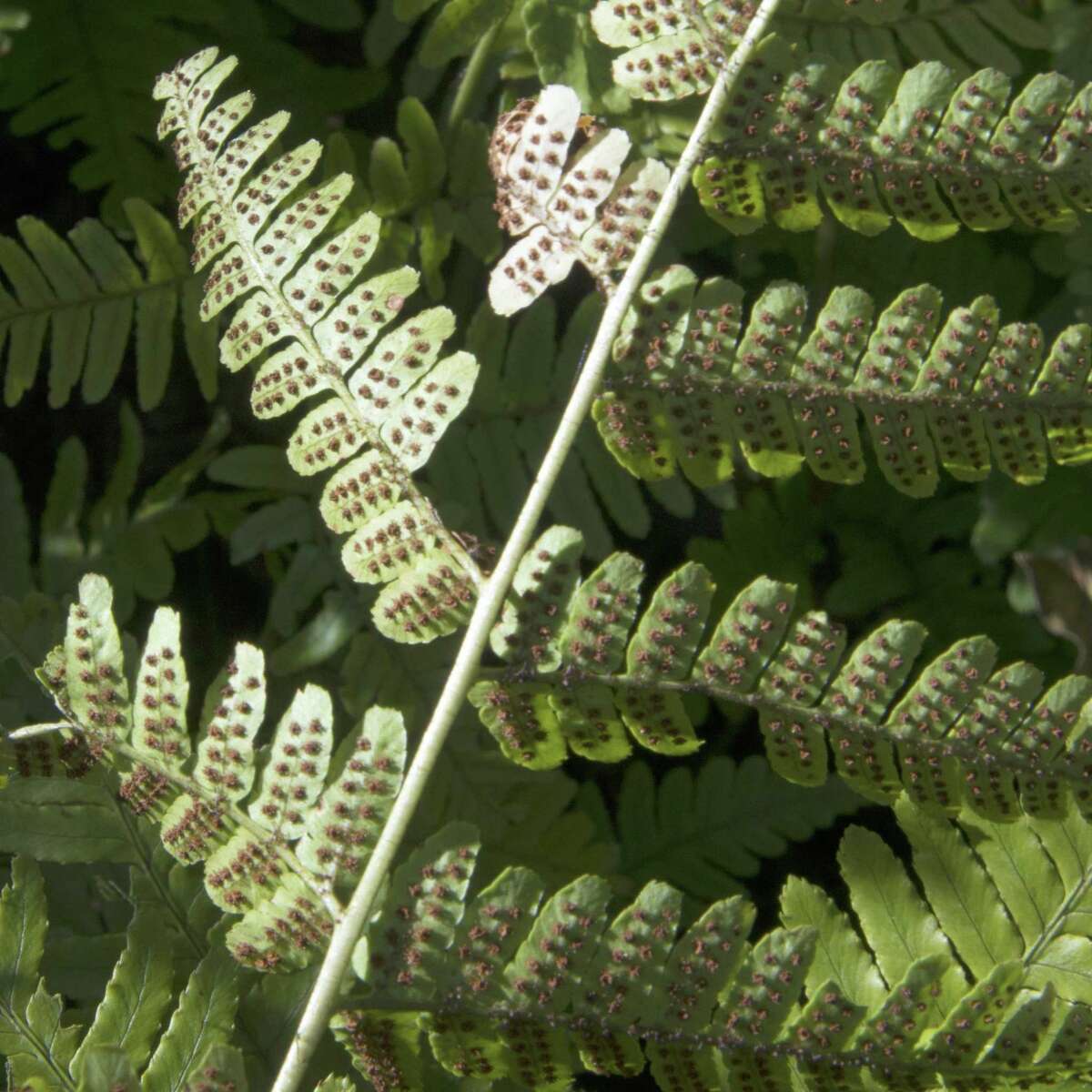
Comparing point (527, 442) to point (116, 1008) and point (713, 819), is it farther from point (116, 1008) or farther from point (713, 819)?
point (116, 1008)

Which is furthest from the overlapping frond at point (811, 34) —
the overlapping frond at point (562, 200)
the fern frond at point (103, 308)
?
the fern frond at point (103, 308)

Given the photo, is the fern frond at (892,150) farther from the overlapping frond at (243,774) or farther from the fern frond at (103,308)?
the fern frond at (103,308)

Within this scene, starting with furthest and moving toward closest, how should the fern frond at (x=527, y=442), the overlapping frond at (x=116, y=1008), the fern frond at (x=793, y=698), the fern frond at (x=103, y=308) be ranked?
the fern frond at (x=527, y=442) → the fern frond at (x=103, y=308) → the fern frond at (x=793, y=698) → the overlapping frond at (x=116, y=1008)

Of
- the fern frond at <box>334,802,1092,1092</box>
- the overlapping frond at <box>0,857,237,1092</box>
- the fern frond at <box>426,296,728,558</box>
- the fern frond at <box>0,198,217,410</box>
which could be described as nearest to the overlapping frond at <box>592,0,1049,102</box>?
the fern frond at <box>426,296,728,558</box>

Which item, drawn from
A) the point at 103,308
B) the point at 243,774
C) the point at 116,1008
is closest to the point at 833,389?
the point at 243,774

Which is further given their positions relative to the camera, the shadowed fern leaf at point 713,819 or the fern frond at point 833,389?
the shadowed fern leaf at point 713,819

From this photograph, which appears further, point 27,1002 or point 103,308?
point 103,308

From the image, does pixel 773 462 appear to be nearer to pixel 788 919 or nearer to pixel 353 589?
pixel 788 919
